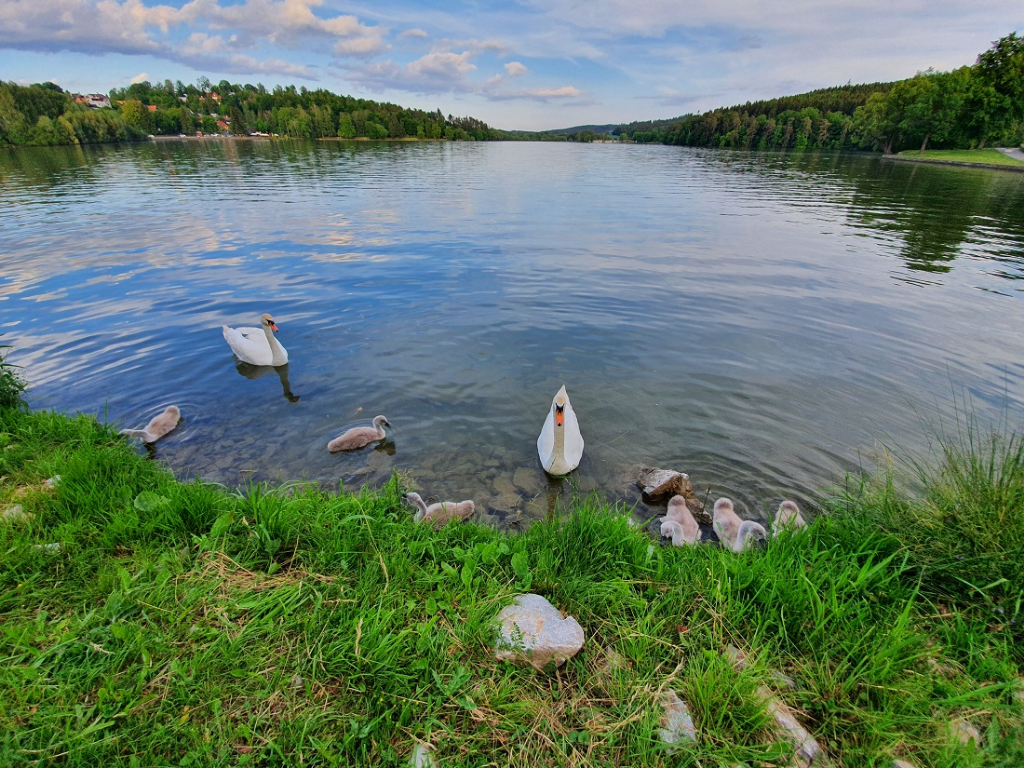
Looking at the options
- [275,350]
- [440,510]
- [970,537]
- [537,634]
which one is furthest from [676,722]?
[275,350]

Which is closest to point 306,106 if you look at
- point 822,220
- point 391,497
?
point 822,220

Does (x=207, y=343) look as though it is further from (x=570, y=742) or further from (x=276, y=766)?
(x=570, y=742)

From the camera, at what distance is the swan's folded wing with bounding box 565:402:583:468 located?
650 centimetres

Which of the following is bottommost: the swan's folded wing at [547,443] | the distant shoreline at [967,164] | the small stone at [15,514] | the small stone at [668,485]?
the small stone at [668,485]

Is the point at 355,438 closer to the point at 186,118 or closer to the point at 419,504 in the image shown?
the point at 419,504

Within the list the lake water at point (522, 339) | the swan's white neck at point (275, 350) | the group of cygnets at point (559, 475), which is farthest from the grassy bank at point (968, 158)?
the swan's white neck at point (275, 350)

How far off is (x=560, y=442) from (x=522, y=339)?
515cm

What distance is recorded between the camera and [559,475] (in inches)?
257

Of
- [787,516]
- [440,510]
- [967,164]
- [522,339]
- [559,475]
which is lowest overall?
[559,475]

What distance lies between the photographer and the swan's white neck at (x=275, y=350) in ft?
30.1

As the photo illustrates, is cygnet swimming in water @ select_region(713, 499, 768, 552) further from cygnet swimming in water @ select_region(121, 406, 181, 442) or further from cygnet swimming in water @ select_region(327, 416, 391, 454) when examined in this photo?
cygnet swimming in water @ select_region(121, 406, 181, 442)

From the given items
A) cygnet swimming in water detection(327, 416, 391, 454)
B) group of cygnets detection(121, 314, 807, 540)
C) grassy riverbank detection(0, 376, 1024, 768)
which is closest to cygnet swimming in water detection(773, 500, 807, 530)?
group of cygnets detection(121, 314, 807, 540)

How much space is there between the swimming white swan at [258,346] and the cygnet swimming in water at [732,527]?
8203 millimetres

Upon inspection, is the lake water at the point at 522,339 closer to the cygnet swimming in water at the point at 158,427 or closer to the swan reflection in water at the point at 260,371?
the swan reflection in water at the point at 260,371
